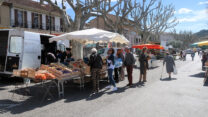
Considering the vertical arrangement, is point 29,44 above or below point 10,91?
above

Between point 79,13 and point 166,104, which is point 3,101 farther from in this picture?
point 79,13

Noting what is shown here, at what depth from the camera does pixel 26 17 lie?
24.5 m

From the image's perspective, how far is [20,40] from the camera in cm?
868

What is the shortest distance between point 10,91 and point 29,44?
2545mm

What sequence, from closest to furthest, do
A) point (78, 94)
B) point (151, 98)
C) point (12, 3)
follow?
1. point (151, 98)
2. point (78, 94)
3. point (12, 3)

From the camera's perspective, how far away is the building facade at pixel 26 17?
2212 cm

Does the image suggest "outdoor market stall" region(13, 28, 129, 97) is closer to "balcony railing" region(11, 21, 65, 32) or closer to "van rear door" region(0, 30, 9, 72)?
"van rear door" region(0, 30, 9, 72)

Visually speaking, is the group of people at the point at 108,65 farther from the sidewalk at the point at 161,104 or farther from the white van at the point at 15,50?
the white van at the point at 15,50

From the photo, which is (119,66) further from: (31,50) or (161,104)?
(31,50)

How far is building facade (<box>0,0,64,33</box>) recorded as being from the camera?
2212 cm

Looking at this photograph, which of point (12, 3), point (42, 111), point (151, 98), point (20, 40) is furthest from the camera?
point (12, 3)

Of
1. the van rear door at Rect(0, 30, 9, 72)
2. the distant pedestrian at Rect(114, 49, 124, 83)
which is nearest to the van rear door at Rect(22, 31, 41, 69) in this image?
the van rear door at Rect(0, 30, 9, 72)

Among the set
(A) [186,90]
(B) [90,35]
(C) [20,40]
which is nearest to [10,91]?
(C) [20,40]

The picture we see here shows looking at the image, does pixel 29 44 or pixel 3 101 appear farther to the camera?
pixel 29 44
